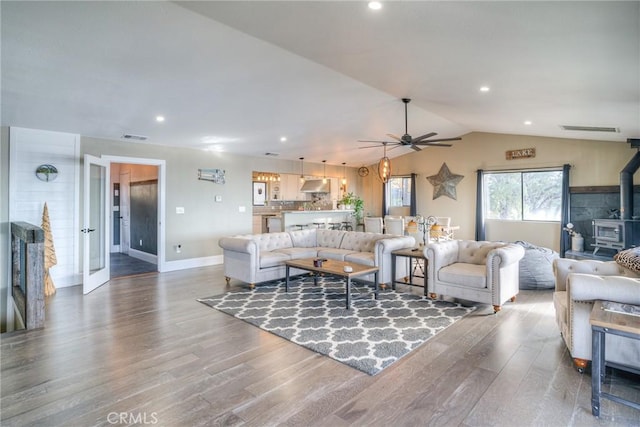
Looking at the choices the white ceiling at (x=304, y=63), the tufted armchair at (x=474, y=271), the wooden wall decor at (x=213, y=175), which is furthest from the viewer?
the wooden wall decor at (x=213, y=175)

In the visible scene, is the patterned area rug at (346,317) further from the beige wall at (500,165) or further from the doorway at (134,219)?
the beige wall at (500,165)

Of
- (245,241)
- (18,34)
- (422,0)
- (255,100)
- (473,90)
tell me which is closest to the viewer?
(422,0)

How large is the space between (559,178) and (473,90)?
4.94 meters

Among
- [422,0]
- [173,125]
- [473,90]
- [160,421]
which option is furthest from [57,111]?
[473,90]

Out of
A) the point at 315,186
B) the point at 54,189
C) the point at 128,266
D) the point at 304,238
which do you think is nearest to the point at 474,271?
the point at 304,238

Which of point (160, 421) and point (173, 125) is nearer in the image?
point (160, 421)

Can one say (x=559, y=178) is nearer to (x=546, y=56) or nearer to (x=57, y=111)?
(x=546, y=56)

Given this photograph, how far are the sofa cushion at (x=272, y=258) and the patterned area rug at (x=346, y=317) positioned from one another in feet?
1.23

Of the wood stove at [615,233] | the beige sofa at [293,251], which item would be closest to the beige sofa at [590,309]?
the beige sofa at [293,251]

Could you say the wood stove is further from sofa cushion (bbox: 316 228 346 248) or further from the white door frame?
the white door frame

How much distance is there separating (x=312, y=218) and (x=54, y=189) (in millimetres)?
5425

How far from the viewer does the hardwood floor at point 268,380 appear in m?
2.15

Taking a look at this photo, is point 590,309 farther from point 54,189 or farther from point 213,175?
point 54,189

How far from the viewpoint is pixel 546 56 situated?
2.89m
